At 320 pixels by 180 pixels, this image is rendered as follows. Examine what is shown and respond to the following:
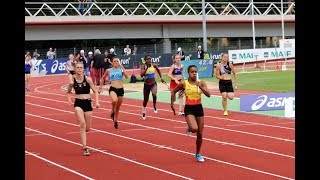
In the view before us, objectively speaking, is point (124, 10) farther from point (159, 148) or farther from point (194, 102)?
point (194, 102)

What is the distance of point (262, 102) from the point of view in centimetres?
1959

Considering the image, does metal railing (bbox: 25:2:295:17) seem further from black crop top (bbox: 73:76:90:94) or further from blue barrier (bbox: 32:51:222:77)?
black crop top (bbox: 73:76:90:94)

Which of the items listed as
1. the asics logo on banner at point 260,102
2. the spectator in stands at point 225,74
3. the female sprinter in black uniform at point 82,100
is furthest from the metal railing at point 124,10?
the female sprinter in black uniform at point 82,100

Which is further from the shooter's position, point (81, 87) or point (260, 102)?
point (260, 102)

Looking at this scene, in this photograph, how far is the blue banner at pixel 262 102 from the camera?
19559 mm

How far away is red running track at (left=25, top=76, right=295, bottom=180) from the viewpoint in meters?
10.4

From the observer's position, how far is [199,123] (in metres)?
11.2

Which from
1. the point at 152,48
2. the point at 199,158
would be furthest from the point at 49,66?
the point at 199,158

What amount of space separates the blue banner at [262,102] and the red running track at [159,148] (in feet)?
1.32

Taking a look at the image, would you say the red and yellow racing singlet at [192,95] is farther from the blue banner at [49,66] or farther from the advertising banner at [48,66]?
the blue banner at [49,66]

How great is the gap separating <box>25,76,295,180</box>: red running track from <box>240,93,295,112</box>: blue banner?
1.32 feet

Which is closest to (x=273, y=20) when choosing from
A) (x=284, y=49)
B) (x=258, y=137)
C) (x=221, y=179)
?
(x=284, y=49)

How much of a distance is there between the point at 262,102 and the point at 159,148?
7173 mm
